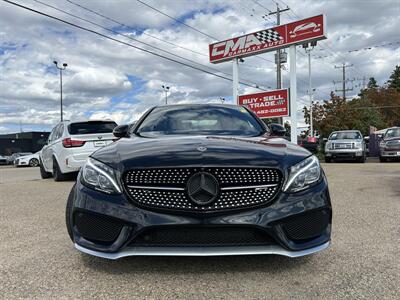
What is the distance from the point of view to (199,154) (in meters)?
2.80

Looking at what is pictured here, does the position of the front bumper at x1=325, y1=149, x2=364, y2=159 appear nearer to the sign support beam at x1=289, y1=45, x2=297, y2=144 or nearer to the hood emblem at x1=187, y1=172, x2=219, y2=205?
the sign support beam at x1=289, y1=45, x2=297, y2=144

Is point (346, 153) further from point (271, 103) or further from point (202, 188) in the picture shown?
point (202, 188)

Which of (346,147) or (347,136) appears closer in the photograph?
(346,147)

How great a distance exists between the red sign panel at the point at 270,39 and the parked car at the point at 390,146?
605 centimetres

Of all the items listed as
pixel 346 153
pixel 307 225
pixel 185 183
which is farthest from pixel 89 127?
pixel 346 153

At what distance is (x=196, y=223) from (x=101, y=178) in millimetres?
781

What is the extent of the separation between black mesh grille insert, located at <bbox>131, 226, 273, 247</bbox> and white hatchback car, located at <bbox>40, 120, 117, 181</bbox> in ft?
22.3

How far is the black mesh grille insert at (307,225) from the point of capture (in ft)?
8.75

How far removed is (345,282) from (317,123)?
138 feet

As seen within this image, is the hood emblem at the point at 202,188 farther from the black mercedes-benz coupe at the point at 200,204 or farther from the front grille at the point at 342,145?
the front grille at the point at 342,145

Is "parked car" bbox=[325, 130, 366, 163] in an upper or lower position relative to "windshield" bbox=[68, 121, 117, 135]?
lower

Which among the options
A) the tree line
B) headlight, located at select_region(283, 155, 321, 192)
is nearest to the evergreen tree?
the tree line

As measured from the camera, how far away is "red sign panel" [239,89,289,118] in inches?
743

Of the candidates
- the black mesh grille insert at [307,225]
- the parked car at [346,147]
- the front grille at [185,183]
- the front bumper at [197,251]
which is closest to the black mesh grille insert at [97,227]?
the front bumper at [197,251]
